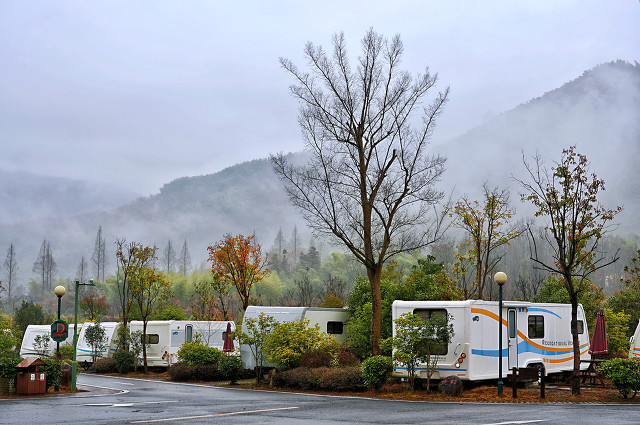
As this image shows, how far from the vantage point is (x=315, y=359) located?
24703 millimetres

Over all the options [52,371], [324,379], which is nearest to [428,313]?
[324,379]

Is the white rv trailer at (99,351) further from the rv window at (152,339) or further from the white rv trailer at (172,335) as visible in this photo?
the rv window at (152,339)

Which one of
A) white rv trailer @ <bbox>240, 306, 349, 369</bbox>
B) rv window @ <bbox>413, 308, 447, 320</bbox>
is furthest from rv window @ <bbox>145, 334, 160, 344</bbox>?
rv window @ <bbox>413, 308, 447, 320</bbox>

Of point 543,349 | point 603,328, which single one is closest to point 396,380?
point 543,349

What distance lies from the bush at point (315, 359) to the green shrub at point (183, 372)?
7.47 m

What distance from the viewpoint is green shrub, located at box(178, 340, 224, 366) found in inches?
1219

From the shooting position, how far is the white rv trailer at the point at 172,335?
119 ft

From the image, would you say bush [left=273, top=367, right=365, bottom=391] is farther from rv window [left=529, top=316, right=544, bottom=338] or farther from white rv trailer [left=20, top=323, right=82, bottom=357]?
white rv trailer [left=20, top=323, right=82, bottom=357]

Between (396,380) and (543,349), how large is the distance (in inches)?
188

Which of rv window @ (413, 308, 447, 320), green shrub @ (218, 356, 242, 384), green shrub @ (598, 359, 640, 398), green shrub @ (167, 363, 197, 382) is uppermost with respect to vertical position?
rv window @ (413, 308, 447, 320)

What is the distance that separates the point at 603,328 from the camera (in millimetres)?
24547

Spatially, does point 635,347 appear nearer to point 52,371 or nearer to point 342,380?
point 342,380

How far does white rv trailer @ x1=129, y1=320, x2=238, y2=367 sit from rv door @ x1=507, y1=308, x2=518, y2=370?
Answer: 53.5 ft

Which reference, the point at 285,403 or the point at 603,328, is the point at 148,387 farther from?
the point at 603,328
